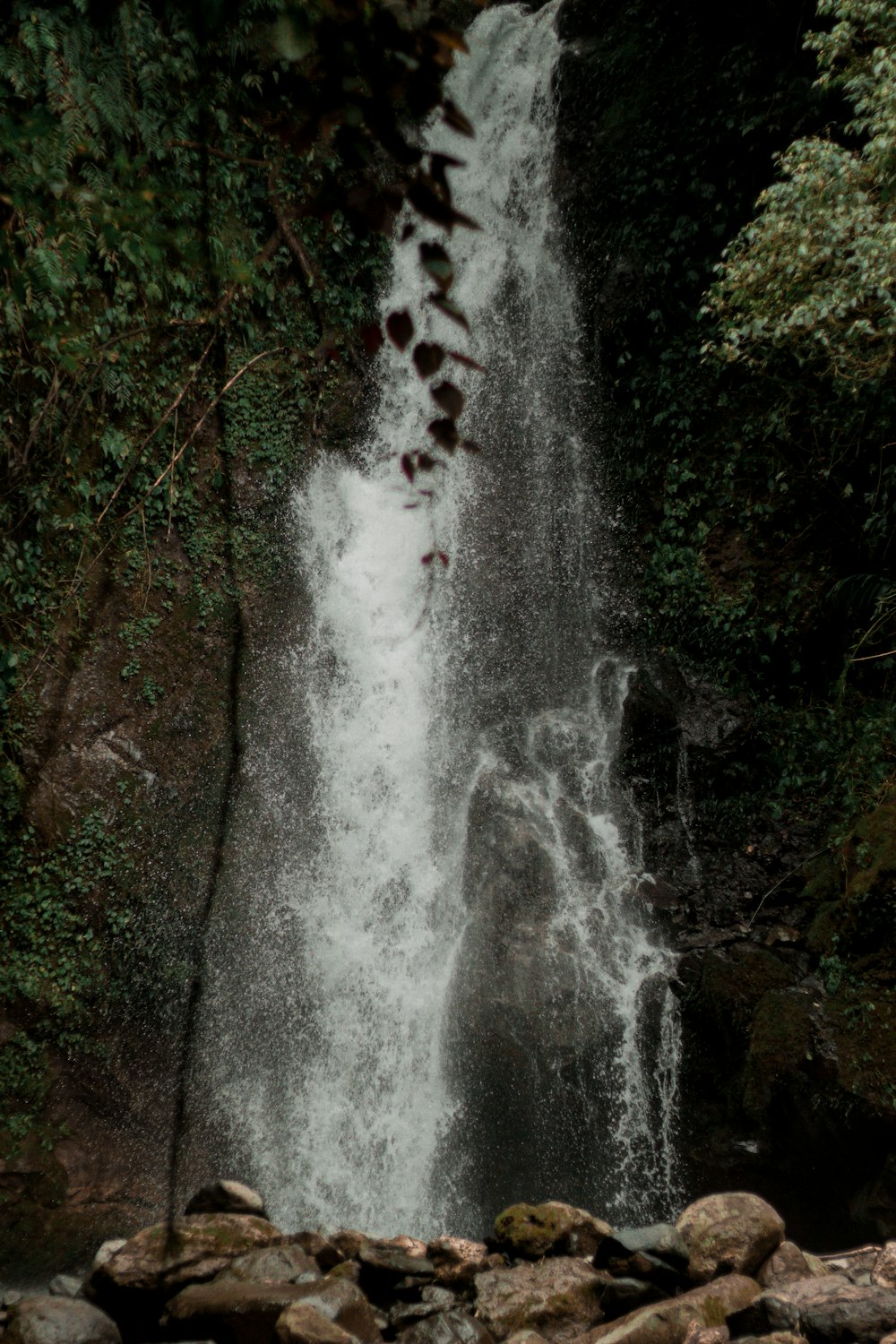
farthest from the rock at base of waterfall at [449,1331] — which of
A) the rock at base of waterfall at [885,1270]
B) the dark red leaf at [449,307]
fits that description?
the dark red leaf at [449,307]

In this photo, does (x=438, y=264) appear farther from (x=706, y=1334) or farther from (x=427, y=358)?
(x=706, y=1334)

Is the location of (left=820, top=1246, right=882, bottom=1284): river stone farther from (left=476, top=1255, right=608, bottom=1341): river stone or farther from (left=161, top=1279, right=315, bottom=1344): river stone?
(left=161, top=1279, right=315, bottom=1344): river stone

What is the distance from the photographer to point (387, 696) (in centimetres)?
834

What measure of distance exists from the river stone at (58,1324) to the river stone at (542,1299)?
1.64 m

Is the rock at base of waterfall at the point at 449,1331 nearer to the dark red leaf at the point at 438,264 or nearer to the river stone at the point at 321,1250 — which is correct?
the river stone at the point at 321,1250

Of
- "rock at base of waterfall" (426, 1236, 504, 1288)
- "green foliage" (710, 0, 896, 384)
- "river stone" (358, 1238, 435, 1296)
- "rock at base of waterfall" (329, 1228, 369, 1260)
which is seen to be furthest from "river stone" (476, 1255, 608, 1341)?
"green foliage" (710, 0, 896, 384)

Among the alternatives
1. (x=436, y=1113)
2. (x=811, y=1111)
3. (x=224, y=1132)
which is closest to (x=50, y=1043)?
(x=224, y=1132)

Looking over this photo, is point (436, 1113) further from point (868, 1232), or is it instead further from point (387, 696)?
point (387, 696)

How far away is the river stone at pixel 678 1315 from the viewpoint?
343 centimetres

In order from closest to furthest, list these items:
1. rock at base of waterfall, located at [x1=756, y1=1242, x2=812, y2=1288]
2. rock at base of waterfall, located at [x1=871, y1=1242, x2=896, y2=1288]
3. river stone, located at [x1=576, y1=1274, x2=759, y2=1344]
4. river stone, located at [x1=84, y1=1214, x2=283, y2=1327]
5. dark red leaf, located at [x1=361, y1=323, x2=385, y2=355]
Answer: dark red leaf, located at [x1=361, y1=323, x2=385, y2=355] < river stone, located at [x1=576, y1=1274, x2=759, y2=1344] < rock at base of waterfall, located at [x1=871, y1=1242, x2=896, y2=1288] < rock at base of waterfall, located at [x1=756, y1=1242, x2=812, y2=1288] < river stone, located at [x1=84, y1=1214, x2=283, y2=1327]

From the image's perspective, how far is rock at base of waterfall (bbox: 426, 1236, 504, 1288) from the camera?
A: 4395mm

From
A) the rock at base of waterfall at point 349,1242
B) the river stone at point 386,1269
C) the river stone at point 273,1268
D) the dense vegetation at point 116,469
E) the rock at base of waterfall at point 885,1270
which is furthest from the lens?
the dense vegetation at point 116,469

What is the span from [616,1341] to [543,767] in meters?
4.87

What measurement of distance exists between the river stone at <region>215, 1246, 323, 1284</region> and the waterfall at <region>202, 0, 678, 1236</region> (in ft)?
6.77
